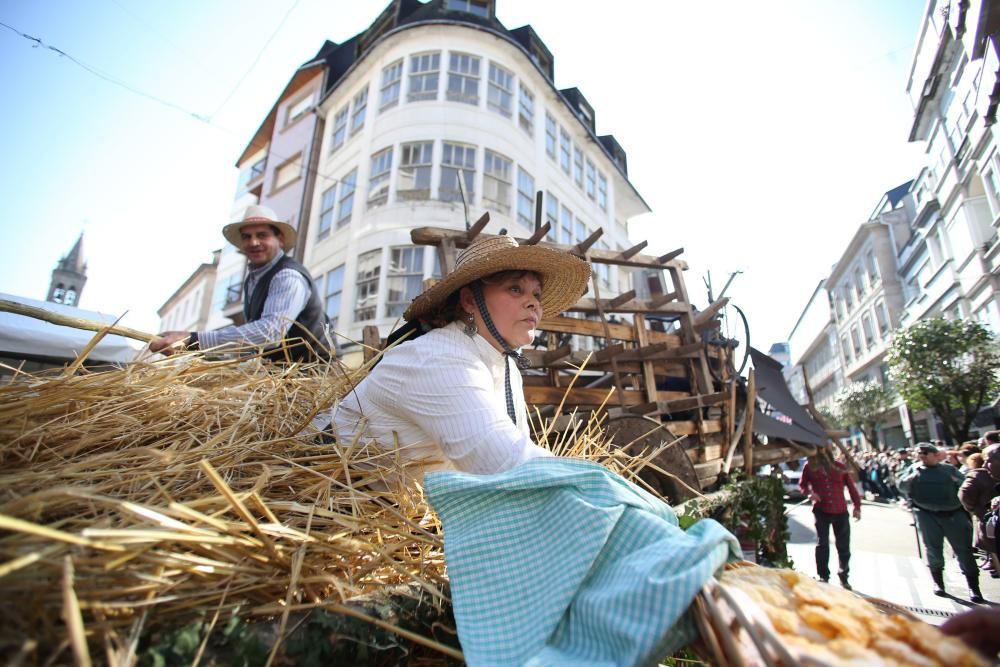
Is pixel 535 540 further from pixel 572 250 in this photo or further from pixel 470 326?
pixel 572 250

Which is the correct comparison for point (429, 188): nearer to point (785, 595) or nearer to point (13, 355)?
point (13, 355)

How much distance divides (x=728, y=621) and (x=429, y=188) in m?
13.4

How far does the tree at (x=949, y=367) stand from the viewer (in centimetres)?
1597

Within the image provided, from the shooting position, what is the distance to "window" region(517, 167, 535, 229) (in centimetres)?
1430

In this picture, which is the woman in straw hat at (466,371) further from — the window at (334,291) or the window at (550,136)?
the window at (550,136)

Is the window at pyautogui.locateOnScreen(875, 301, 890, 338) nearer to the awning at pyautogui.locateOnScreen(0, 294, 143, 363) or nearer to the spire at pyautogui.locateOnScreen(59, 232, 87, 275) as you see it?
the awning at pyautogui.locateOnScreen(0, 294, 143, 363)

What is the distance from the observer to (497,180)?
45.7 feet

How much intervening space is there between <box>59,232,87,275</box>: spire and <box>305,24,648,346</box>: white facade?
181 ft

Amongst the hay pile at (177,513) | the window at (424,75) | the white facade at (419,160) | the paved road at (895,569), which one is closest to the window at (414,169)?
the white facade at (419,160)

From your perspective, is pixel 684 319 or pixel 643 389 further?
pixel 684 319

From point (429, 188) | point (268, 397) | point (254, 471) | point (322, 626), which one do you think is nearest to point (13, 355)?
point (268, 397)

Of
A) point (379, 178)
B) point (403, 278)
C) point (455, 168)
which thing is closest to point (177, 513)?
point (403, 278)

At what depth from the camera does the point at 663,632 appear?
0.75 m

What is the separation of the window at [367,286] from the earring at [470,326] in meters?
10.9
